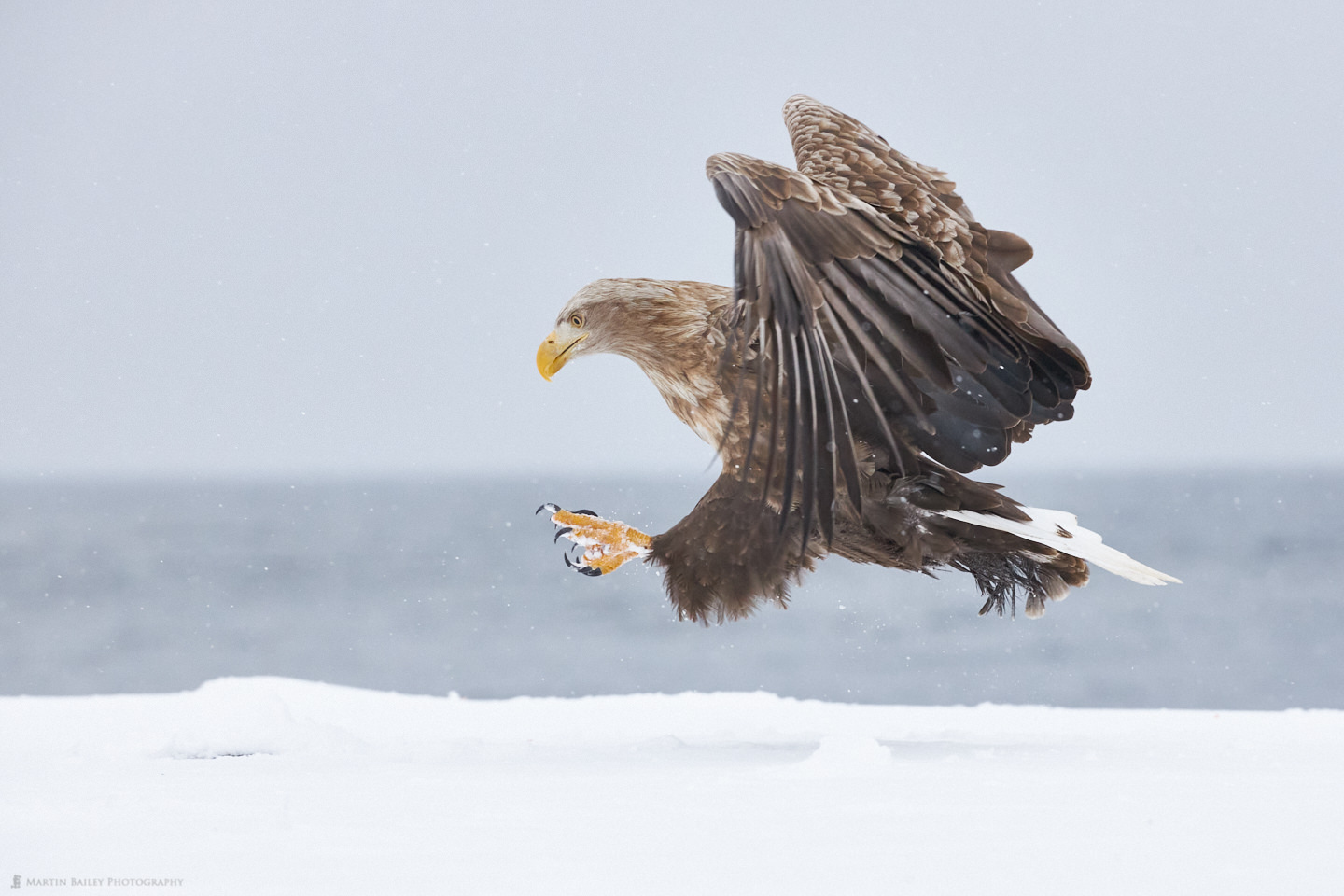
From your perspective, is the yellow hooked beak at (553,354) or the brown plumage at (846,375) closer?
the brown plumage at (846,375)

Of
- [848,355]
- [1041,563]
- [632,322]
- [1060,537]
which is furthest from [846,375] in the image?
[1041,563]

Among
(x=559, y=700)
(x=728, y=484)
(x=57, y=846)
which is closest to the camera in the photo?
(x=57, y=846)

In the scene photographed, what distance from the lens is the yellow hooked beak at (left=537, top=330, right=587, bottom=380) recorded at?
3.33 metres

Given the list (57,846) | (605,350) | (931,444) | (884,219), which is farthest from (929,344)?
(57,846)

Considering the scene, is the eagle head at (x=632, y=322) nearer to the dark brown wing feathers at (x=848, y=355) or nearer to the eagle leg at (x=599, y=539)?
the dark brown wing feathers at (x=848, y=355)

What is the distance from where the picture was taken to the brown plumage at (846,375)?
97.8 inches

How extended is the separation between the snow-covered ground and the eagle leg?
1.83 feet

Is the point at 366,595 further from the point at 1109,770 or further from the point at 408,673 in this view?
the point at 1109,770

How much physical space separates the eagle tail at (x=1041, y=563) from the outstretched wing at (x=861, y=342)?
0.99 feet

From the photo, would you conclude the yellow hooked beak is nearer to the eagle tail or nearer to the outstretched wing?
the outstretched wing

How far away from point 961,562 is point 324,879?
2030 mm

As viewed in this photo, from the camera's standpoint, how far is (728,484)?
3184 millimetres

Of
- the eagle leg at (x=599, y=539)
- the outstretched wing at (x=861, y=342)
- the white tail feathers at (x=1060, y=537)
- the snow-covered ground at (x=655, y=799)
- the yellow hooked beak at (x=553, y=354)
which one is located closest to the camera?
the snow-covered ground at (x=655, y=799)

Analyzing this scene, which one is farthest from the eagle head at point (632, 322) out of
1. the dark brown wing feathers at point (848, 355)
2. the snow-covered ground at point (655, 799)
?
the snow-covered ground at point (655, 799)
